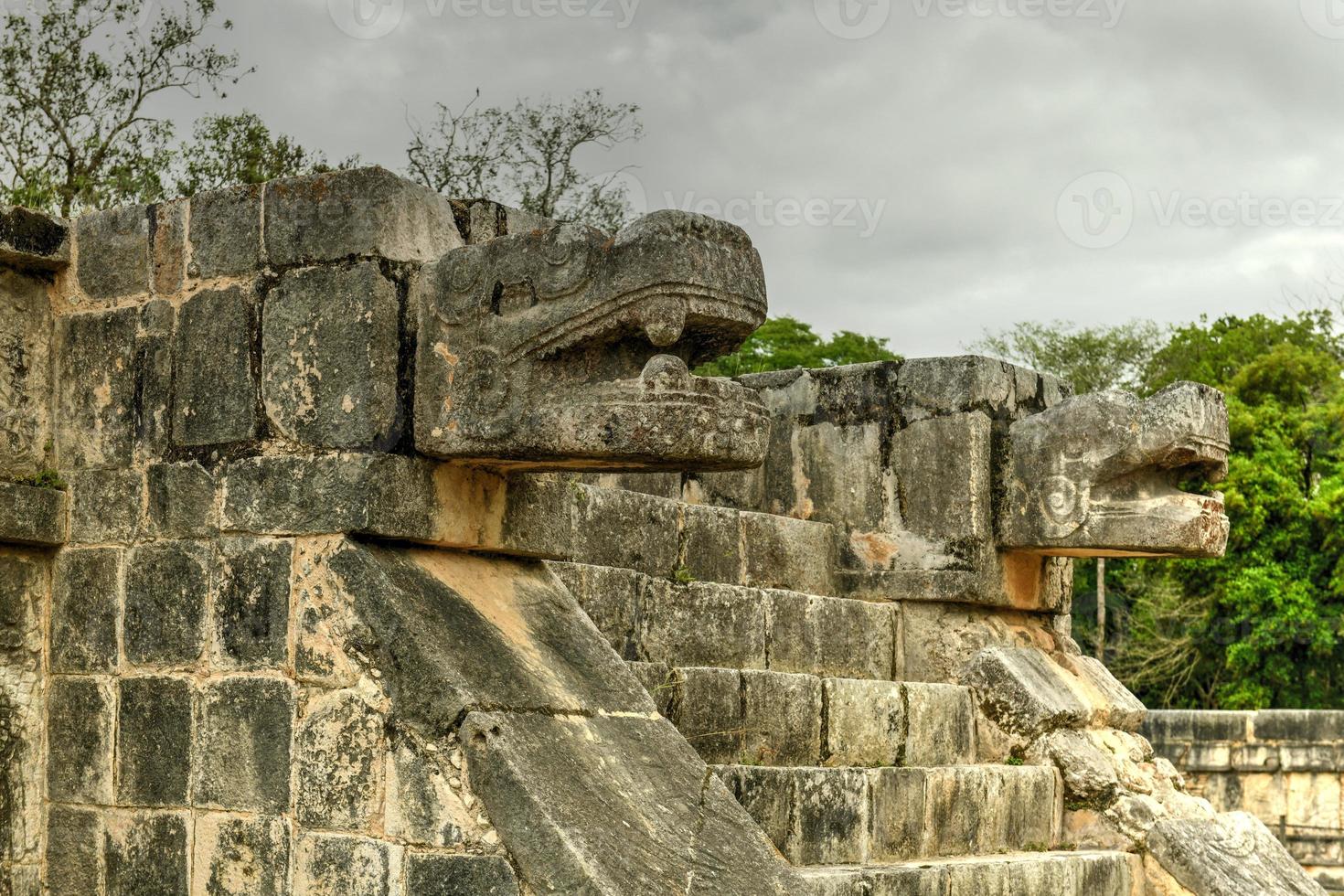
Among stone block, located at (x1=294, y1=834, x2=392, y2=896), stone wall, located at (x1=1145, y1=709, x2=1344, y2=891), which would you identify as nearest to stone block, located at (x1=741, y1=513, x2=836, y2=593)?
stone block, located at (x1=294, y1=834, x2=392, y2=896)

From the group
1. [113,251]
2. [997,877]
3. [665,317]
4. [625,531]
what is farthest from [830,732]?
[113,251]

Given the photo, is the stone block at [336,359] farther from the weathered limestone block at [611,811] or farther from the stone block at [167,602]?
the weathered limestone block at [611,811]

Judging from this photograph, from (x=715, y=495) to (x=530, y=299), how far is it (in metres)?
4.07

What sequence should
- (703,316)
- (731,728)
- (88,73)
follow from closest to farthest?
→ (703,316)
(731,728)
(88,73)

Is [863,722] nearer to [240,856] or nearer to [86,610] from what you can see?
[240,856]

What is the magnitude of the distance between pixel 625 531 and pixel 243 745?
242 cm

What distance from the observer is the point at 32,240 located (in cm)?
509

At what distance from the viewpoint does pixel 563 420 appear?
4.43 m

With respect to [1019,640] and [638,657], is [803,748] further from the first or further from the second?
[1019,640]

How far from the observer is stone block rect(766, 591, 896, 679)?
714cm

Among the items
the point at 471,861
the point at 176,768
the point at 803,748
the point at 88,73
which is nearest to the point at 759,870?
the point at 471,861

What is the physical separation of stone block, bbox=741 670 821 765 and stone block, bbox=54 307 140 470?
7.95 feet

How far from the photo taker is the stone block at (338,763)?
13.9 ft

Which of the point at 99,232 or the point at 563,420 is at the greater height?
the point at 99,232
